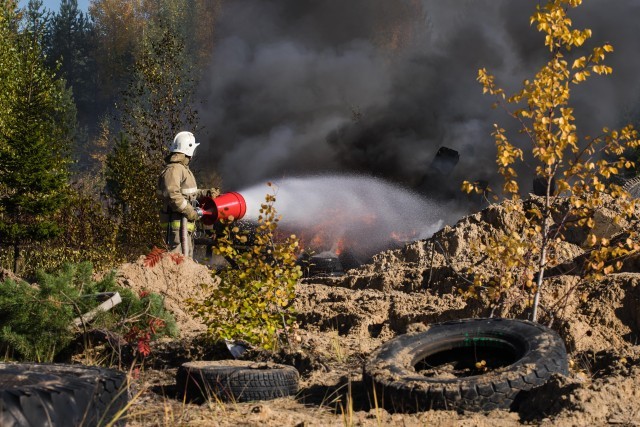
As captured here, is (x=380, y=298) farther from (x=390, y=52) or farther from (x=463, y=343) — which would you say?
(x=390, y=52)

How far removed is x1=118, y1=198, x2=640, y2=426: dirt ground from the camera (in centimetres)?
430

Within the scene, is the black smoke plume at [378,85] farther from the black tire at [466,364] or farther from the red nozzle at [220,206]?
the black tire at [466,364]

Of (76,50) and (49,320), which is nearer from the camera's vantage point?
(49,320)

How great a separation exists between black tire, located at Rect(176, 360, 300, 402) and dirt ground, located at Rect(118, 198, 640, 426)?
10 cm

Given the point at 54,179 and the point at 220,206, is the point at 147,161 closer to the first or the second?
the point at 54,179

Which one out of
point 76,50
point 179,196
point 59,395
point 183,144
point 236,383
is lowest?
point 59,395

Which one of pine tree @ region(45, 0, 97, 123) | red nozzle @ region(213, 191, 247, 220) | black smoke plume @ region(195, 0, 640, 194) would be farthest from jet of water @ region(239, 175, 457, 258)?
pine tree @ region(45, 0, 97, 123)

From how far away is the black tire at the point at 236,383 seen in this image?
5148 millimetres

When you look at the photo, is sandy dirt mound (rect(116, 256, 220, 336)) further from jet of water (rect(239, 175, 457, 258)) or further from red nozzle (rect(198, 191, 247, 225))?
jet of water (rect(239, 175, 457, 258))

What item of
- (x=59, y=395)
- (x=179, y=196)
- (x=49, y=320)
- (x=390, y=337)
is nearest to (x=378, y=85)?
(x=179, y=196)

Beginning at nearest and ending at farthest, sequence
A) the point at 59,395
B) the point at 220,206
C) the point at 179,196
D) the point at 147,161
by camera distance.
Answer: the point at 59,395, the point at 179,196, the point at 220,206, the point at 147,161

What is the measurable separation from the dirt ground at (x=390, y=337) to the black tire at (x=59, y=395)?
13.6 inches

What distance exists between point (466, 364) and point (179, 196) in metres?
5.41

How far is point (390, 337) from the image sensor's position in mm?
7594
